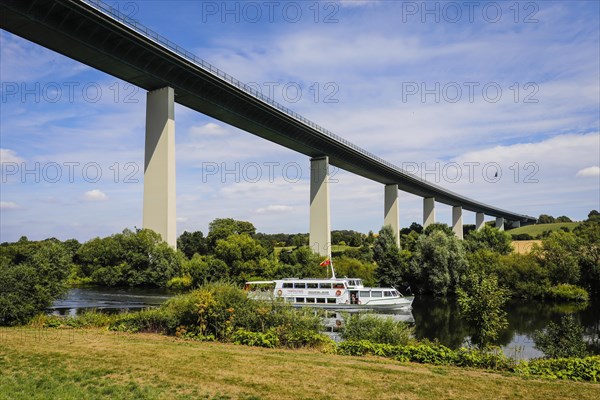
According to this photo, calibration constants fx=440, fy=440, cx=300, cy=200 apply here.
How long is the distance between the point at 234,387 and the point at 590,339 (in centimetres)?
2969

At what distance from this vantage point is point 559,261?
55.9 m

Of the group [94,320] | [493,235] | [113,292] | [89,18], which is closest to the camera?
[94,320]

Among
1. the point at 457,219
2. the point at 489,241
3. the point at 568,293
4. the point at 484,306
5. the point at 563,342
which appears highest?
the point at 457,219

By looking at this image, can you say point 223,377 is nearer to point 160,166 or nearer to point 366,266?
point 160,166

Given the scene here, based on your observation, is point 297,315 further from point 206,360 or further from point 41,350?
point 41,350

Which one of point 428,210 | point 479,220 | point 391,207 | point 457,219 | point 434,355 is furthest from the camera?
point 479,220

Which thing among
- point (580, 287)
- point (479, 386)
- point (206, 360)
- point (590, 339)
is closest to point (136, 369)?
point (206, 360)

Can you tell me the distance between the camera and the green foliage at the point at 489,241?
244ft

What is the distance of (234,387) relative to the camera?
13.2 meters

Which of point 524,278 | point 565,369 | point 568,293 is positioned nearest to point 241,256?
point 524,278

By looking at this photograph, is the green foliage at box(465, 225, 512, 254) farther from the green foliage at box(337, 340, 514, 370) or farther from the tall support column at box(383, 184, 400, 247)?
the green foliage at box(337, 340, 514, 370)

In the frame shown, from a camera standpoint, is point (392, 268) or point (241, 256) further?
point (392, 268)

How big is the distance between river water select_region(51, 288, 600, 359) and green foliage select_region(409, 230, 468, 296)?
144 inches

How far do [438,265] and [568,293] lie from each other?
1525 centimetres
